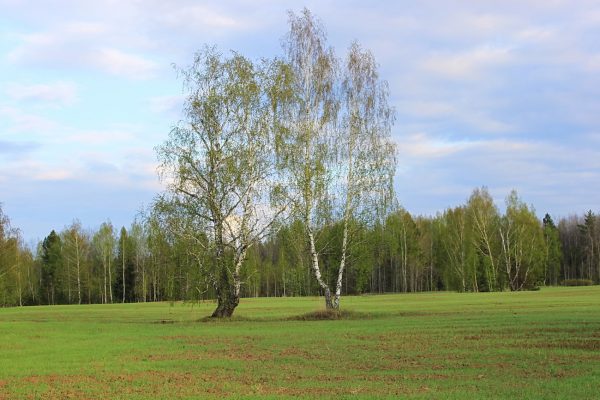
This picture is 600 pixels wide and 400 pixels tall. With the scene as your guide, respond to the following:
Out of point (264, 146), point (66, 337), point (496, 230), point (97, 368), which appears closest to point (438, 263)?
point (496, 230)

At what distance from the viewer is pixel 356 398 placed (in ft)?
45.5

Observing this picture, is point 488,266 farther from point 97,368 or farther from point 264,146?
point 97,368

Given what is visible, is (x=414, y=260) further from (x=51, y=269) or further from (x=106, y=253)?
(x=51, y=269)

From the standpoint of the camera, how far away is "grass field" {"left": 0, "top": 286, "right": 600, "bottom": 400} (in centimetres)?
1520

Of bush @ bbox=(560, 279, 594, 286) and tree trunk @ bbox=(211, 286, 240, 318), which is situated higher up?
tree trunk @ bbox=(211, 286, 240, 318)

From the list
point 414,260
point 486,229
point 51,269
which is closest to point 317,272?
point 486,229

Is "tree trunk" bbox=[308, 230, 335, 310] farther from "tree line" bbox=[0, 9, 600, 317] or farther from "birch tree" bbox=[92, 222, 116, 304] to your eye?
"birch tree" bbox=[92, 222, 116, 304]

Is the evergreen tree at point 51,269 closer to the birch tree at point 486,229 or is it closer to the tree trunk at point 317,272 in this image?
the birch tree at point 486,229

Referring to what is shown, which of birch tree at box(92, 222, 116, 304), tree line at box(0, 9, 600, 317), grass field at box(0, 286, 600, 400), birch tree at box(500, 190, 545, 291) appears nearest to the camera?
grass field at box(0, 286, 600, 400)

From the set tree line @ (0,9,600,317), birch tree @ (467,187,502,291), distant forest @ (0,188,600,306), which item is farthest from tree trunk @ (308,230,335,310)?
birch tree @ (467,187,502,291)

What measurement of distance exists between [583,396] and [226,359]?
12504 millimetres

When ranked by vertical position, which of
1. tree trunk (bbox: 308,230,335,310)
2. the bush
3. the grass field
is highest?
tree trunk (bbox: 308,230,335,310)

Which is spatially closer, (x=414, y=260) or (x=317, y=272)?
(x=317, y=272)

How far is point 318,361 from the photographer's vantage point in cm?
2084
